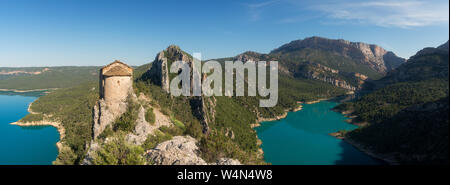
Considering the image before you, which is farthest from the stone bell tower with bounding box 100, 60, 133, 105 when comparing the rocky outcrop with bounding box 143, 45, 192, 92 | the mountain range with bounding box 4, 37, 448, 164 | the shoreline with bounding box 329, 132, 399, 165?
the shoreline with bounding box 329, 132, 399, 165

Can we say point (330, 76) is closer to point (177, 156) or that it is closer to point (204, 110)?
point (204, 110)

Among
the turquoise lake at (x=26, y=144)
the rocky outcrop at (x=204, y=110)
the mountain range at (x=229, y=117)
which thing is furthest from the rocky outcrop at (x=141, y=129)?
the turquoise lake at (x=26, y=144)

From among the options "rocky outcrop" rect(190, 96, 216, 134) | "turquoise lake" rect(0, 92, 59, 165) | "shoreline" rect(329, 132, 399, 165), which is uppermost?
"rocky outcrop" rect(190, 96, 216, 134)

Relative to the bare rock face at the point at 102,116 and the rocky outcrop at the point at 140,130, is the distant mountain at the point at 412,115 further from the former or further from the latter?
the bare rock face at the point at 102,116

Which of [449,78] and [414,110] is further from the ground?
[449,78]

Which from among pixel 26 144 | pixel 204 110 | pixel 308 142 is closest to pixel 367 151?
pixel 308 142

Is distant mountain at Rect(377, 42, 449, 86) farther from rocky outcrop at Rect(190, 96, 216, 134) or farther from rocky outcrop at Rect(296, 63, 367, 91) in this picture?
rocky outcrop at Rect(296, 63, 367, 91)
